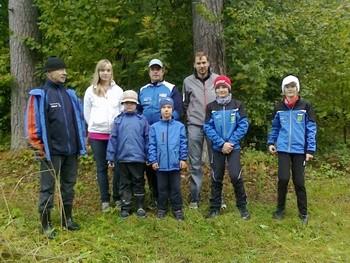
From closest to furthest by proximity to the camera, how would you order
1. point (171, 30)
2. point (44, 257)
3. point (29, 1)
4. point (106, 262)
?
point (44, 257)
point (106, 262)
point (171, 30)
point (29, 1)

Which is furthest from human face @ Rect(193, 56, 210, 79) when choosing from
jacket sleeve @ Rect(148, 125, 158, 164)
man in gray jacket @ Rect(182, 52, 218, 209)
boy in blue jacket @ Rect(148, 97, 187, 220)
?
jacket sleeve @ Rect(148, 125, 158, 164)

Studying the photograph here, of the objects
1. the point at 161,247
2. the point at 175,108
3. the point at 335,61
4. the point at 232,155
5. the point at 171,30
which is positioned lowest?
the point at 161,247

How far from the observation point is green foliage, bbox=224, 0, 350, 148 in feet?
26.7

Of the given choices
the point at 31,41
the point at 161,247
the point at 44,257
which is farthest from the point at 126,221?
the point at 31,41

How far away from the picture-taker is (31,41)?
9406 millimetres

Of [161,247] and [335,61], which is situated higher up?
[335,61]

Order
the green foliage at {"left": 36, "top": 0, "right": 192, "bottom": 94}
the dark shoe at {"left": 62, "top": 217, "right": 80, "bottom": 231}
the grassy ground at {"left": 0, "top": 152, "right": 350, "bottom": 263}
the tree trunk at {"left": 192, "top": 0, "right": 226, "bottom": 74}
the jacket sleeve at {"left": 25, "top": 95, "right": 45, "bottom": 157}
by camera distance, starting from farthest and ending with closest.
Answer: the green foliage at {"left": 36, "top": 0, "right": 192, "bottom": 94} < the tree trunk at {"left": 192, "top": 0, "right": 226, "bottom": 74} < the dark shoe at {"left": 62, "top": 217, "right": 80, "bottom": 231} < the jacket sleeve at {"left": 25, "top": 95, "right": 45, "bottom": 157} < the grassy ground at {"left": 0, "top": 152, "right": 350, "bottom": 263}

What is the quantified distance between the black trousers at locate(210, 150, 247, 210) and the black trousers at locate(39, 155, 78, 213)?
1771 millimetres

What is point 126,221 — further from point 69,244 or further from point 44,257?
point 44,257

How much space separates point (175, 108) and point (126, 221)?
5.14 feet

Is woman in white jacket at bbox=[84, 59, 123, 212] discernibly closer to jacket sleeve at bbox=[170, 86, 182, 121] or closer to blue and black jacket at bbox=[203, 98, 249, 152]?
jacket sleeve at bbox=[170, 86, 182, 121]

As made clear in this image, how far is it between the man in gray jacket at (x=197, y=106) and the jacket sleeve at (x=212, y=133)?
25 centimetres

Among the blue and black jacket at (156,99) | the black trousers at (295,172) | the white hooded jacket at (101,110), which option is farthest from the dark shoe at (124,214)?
the black trousers at (295,172)

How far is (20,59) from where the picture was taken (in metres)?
10.1
